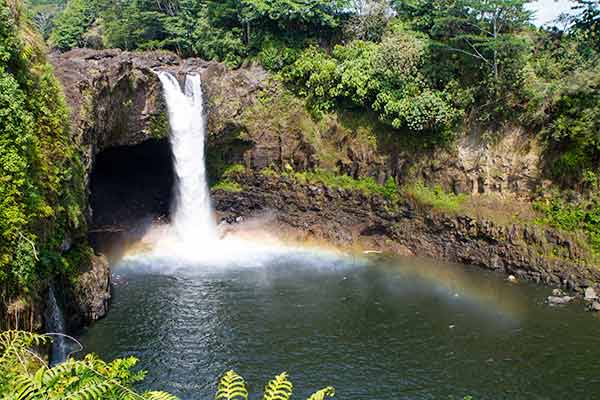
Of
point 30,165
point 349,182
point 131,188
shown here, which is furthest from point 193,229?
point 30,165

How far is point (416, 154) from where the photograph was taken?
29.3 meters

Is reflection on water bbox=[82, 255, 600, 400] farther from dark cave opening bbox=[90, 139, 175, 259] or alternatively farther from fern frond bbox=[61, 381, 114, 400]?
fern frond bbox=[61, 381, 114, 400]

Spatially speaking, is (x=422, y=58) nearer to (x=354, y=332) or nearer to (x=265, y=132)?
(x=265, y=132)

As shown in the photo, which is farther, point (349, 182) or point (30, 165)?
point (349, 182)

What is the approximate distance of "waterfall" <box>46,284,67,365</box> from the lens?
56.3 feet

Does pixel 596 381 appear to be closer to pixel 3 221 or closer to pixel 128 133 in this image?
pixel 3 221

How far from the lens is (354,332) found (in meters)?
20.2

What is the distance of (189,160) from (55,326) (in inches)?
609

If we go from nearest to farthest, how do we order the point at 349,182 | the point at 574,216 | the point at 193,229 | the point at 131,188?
the point at 574,216 → the point at 349,182 → the point at 193,229 → the point at 131,188

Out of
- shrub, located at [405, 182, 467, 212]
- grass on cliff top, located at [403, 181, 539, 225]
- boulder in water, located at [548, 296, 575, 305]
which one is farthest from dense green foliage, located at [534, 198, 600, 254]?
shrub, located at [405, 182, 467, 212]

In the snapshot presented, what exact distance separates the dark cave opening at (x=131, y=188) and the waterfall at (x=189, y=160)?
1.00m

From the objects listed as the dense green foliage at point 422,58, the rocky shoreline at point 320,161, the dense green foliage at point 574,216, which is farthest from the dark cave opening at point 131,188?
the dense green foliage at point 574,216

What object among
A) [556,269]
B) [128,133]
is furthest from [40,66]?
[556,269]

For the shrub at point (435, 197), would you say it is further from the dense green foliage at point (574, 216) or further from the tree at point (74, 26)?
the tree at point (74, 26)
